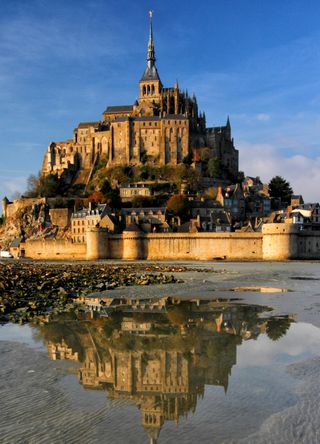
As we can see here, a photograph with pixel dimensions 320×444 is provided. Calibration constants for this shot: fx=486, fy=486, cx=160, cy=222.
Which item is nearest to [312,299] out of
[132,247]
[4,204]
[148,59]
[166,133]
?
[132,247]

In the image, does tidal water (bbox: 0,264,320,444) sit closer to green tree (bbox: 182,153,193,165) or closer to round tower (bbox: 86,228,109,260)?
round tower (bbox: 86,228,109,260)

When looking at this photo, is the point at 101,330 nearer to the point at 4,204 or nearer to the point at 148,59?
the point at 4,204

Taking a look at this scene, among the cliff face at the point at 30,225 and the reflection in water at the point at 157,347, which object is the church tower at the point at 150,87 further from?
the reflection in water at the point at 157,347

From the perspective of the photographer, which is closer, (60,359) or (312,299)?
(60,359)

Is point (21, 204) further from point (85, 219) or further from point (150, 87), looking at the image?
point (150, 87)

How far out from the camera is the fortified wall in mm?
45938

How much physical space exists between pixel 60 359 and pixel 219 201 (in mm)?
50019

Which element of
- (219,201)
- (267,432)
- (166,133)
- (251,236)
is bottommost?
(267,432)

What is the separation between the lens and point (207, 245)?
48125 millimetres

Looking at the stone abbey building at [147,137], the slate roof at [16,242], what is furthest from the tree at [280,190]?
the slate roof at [16,242]

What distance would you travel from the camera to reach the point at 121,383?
8.15 meters

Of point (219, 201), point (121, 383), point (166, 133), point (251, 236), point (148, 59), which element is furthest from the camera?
point (148, 59)

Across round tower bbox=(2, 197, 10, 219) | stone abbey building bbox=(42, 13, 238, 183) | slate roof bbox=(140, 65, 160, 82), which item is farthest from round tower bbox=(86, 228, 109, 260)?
slate roof bbox=(140, 65, 160, 82)

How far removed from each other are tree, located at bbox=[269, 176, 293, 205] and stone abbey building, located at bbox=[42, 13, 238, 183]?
6.64 meters
